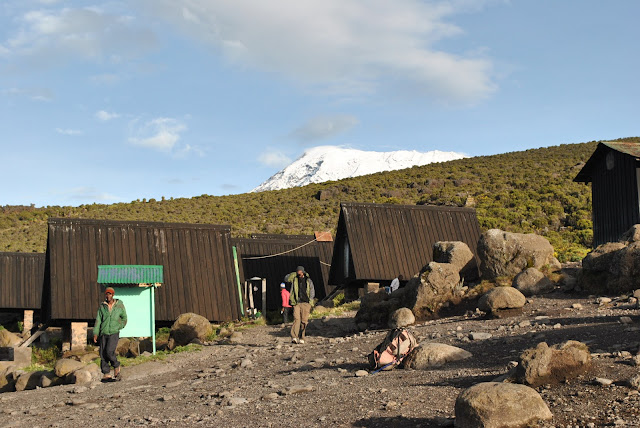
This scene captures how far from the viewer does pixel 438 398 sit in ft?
26.3

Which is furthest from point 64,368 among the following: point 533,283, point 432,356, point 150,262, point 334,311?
point 533,283

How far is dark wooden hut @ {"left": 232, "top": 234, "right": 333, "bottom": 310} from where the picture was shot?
27688 mm

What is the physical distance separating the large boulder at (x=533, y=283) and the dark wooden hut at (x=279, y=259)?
12.8 m

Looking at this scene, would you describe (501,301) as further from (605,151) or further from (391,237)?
(391,237)

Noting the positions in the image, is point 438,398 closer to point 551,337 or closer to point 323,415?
point 323,415

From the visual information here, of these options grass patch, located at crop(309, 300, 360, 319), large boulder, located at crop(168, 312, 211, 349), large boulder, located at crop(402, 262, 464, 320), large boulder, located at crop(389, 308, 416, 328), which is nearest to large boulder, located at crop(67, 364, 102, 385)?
large boulder, located at crop(168, 312, 211, 349)

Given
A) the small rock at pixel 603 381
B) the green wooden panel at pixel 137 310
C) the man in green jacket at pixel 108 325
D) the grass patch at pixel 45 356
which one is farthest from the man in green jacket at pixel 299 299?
the small rock at pixel 603 381

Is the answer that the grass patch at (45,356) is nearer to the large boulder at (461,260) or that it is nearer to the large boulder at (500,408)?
the large boulder at (461,260)

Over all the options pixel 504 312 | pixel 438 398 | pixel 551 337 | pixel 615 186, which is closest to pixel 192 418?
pixel 438 398

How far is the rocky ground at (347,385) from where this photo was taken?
294 inches

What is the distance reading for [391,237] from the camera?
25.8 meters

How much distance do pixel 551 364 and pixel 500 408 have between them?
58.6 inches

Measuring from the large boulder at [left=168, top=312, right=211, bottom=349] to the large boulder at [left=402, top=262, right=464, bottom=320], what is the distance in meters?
5.31

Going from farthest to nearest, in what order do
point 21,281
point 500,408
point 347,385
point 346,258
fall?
point 21,281 → point 346,258 → point 347,385 → point 500,408
